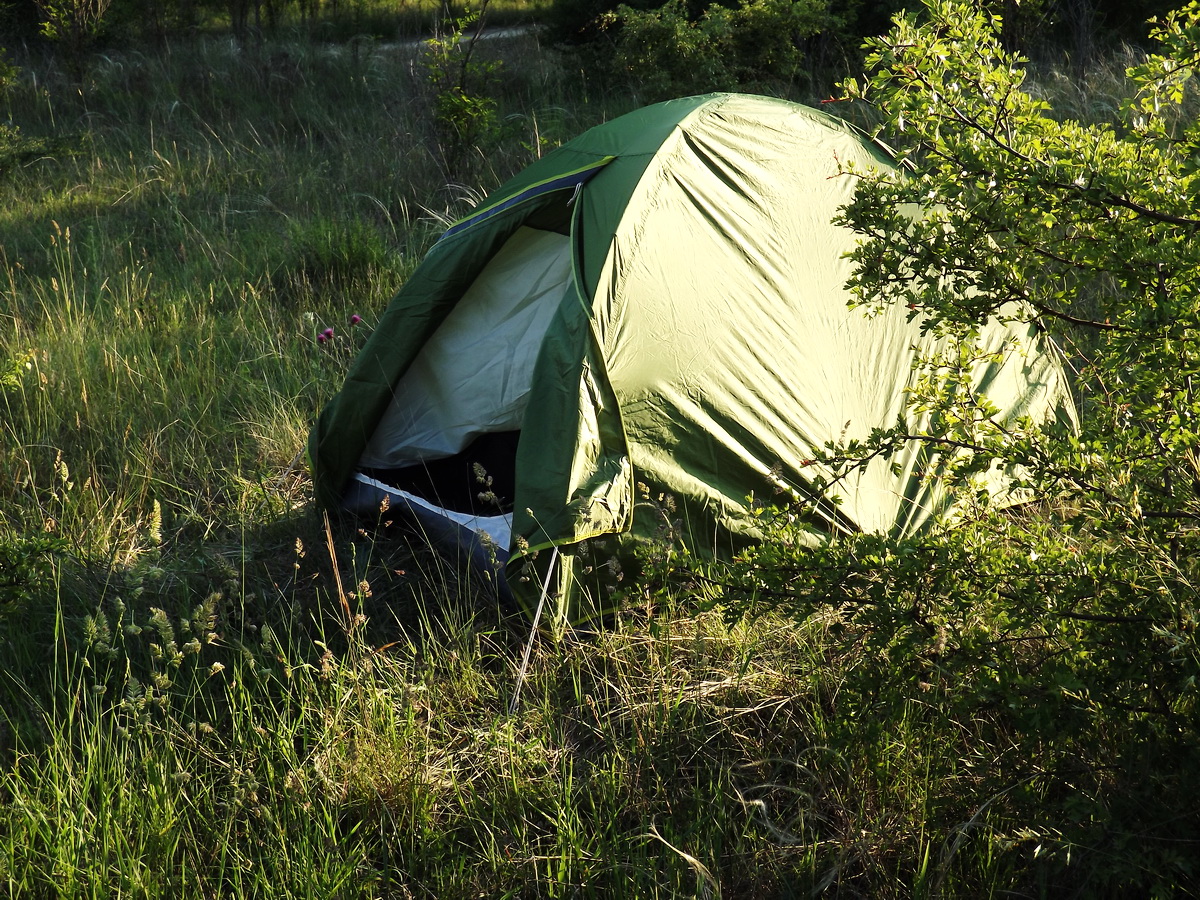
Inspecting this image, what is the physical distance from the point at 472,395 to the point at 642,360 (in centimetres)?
84

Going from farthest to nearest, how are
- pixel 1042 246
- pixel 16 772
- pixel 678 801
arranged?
1. pixel 678 801
2. pixel 16 772
3. pixel 1042 246

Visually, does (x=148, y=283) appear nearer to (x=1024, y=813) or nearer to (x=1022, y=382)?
(x=1022, y=382)

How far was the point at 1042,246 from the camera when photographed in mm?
1940

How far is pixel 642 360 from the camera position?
3.06m

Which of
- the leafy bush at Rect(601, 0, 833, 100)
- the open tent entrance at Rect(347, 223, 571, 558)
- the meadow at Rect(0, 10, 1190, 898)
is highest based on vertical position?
the leafy bush at Rect(601, 0, 833, 100)

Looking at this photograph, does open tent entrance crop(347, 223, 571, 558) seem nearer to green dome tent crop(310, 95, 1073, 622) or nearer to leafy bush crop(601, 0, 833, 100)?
green dome tent crop(310, 95, 1073, 622)

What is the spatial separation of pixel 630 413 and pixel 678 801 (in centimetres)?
115

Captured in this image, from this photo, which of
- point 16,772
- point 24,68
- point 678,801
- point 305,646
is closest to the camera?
point 16,772

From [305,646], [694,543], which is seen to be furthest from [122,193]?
[694,543]

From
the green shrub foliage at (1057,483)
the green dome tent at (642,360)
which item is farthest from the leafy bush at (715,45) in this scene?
the green shrub foliage at (1057,483)

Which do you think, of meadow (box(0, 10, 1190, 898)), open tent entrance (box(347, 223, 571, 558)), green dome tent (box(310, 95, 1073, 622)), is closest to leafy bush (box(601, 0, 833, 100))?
green dome tent (box(310, 95, 1073, 622))

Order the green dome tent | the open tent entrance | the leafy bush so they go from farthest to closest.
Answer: the leafy bush < the open tent entrance < the green dome tent

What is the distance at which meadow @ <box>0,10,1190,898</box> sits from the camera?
213cm

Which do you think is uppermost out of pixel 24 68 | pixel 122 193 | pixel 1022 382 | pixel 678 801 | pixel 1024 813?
pixel 24 68
